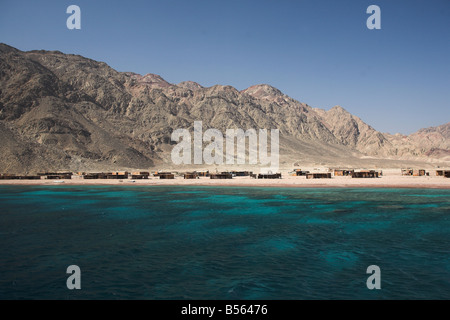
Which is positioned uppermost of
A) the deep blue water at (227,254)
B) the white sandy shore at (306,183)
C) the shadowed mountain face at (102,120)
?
the shadowed mountain face at (102,120)

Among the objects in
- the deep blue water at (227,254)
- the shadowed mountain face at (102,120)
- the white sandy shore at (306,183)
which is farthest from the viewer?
the shadowed mountain face at (102,120)

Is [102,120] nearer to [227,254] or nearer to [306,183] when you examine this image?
[306,183]

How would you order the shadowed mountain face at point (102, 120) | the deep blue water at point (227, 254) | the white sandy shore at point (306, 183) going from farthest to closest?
the shadowed mountain face at point (102, 120), the white sandy shore at point (306, 183), the deep blue water at point (227, 254)

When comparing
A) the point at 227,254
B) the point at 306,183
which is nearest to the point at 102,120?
the point at 306,183

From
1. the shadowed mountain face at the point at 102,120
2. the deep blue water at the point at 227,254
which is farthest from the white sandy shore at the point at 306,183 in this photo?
the deep blue water at the point at 227,254

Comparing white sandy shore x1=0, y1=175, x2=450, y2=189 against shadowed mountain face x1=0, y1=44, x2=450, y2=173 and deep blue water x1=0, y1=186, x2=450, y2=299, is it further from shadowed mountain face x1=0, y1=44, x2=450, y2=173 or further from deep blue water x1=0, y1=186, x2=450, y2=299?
deep blue water x1=0, y1=186, x2=450, y2=299

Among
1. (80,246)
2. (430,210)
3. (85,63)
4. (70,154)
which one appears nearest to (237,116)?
(85,63)

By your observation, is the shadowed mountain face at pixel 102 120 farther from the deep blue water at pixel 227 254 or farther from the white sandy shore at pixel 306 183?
the deep blue water at pixel 227 254
